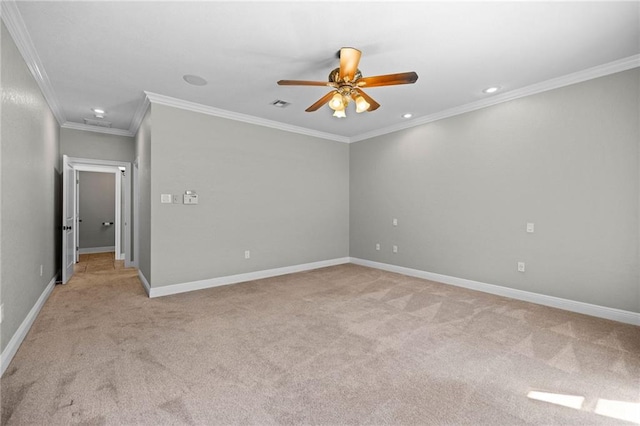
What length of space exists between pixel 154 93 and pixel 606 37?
4.91 meters

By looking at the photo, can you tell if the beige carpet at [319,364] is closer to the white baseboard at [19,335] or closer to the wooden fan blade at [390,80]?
the white baseboard at [19,335]

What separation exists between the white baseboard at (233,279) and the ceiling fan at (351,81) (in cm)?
307

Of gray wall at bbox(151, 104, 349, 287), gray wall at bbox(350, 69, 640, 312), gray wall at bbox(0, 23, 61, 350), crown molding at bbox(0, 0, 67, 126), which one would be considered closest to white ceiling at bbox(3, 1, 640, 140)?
crown molding at bbox(0, 0, 67, 126)

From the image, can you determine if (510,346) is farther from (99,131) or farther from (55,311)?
(99,131)

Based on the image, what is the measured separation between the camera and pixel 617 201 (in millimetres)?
3178

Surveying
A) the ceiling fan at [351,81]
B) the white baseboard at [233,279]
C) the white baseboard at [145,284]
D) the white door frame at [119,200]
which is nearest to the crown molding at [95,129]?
the white door frame at [119,200]

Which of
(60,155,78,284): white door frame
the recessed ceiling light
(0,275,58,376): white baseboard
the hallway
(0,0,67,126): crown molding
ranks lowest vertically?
the hallway

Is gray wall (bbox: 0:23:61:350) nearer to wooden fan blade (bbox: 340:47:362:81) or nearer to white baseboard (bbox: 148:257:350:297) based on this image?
white baseboard (bbox: 148:257:350:297)

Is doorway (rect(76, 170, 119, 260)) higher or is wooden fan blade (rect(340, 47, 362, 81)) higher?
wooden fan blade (rect(340, 47, 362, 81))

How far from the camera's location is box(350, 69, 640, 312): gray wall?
3.17m

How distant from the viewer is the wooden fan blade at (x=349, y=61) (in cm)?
245

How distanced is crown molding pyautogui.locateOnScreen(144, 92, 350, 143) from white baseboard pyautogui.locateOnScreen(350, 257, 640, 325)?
2973 millimetres

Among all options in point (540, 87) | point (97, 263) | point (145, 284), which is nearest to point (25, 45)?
point (145, 284)

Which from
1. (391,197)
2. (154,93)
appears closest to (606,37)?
(391,197)
